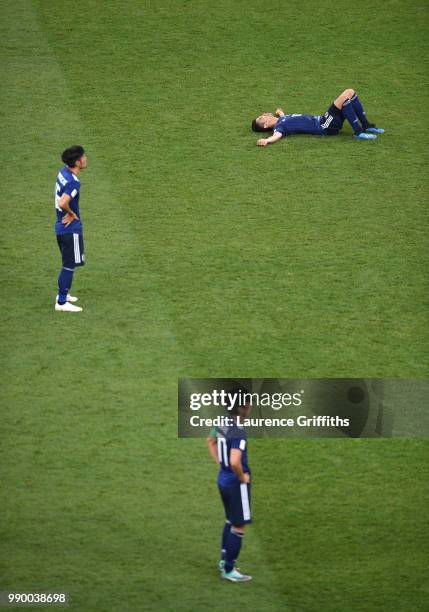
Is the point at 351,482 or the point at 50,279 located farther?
the point at 50,279

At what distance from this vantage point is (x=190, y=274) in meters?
14.9

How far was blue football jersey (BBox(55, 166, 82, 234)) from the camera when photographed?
13.3 meters

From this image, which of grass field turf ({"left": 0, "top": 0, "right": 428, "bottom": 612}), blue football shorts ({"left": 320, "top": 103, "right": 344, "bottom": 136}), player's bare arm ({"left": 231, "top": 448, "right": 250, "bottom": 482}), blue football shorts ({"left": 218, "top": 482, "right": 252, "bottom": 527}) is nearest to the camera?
player's bare arm ({"left": 231, "top": 448, "right": 250, "bottom": 482})

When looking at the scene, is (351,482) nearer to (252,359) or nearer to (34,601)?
(252,359)

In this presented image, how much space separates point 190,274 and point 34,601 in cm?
570

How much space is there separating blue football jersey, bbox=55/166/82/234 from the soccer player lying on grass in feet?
16.7

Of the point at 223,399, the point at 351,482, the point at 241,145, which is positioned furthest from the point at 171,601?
the point at 241,145

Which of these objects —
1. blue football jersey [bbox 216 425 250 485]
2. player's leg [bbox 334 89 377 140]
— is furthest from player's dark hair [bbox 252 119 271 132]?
blue football jersey [bbox 216 425 250 485]

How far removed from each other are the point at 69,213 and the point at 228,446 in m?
4.38

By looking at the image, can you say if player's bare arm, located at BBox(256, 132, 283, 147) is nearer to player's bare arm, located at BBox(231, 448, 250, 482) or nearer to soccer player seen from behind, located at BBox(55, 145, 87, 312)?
soccer player seen from behind, located at BBox(55, 145, 87, 312)

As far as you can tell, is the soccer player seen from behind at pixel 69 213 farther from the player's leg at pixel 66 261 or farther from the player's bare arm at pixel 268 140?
the player's bare arm at pixel 268 140

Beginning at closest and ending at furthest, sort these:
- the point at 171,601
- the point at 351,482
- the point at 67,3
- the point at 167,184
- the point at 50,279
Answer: the point at 171,601
the point at 351,482
the point at 50,279
the point at 167,184
the point at 67,3

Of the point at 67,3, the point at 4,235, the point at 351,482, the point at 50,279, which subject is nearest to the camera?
the point at 351,482

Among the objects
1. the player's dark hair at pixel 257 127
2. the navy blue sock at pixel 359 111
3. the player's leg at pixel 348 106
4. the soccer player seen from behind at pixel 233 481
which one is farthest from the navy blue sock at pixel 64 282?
the navy blue sock at pixel 359 111
